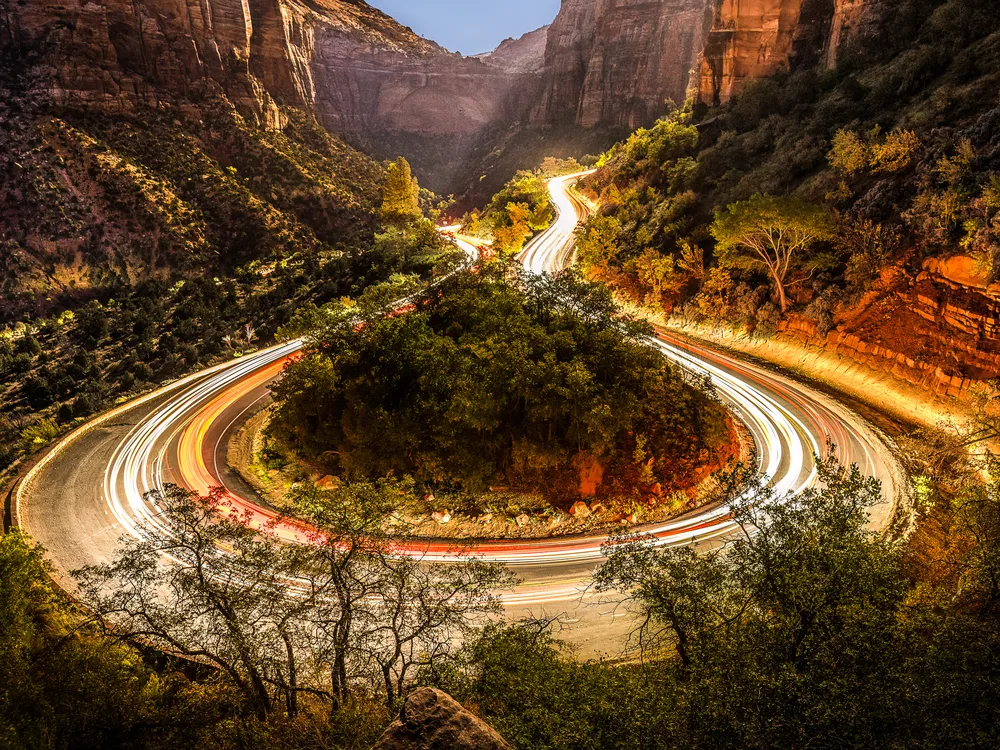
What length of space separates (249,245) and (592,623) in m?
62.0

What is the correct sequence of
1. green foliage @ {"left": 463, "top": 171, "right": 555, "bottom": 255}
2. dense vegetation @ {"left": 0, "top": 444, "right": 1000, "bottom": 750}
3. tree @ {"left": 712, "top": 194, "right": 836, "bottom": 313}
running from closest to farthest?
dense vegetation @ {"left": 0, "top": 444, "right": 1000, "bottom": 750}, tree @ {"left": 712, "top": 194, "right": 836, "bottom": 313}, green foliage @ {"left": 463, "top": 171, "right": 555, "bottom": 255}

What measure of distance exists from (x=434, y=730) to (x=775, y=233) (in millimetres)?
32831

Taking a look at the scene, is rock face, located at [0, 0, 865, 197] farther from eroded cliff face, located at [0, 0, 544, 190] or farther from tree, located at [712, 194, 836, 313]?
tree, located at [712, 194, 836, 313]

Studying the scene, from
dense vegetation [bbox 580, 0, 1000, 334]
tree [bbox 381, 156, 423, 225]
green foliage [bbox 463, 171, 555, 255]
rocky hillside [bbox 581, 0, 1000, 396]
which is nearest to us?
rocky hillside [bbox 581, 0, 1000, 396]

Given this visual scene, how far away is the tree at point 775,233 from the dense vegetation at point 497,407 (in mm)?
12640

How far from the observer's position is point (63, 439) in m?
24.5

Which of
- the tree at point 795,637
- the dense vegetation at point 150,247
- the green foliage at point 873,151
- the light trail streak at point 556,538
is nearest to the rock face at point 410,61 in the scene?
the dense vegetation at point 150,247

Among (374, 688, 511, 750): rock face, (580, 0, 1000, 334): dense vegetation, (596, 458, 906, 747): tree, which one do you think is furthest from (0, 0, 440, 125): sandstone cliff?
(596, 458, 906, 747): tree

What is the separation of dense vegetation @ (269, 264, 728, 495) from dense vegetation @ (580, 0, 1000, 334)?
537 inches

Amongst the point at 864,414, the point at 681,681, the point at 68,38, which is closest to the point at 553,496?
the point at 681,681

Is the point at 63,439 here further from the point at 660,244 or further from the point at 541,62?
the point at 541,62

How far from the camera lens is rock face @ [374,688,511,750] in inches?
301

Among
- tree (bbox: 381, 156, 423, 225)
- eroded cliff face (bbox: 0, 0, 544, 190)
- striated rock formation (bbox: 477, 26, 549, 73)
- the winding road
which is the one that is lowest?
the winding road

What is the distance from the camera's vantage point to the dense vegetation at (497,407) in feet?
68.5
